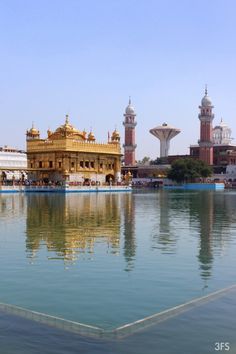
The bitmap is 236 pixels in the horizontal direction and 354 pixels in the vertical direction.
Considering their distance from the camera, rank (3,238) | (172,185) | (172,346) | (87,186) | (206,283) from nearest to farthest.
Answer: (172,346)
(206,283)
(3,238)
(87,186)
(172,185)

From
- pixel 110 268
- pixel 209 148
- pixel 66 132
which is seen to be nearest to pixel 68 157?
pixel 66 132

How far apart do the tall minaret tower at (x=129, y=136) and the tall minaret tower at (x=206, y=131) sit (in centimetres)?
1685

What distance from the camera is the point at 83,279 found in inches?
352

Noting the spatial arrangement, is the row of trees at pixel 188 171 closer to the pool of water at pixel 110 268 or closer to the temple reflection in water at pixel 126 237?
the temple reflection in water at pixel 126 237

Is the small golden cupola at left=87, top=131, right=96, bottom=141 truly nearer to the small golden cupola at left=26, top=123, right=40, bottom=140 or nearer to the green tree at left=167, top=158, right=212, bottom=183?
the small golden cupola at left=26, top=123, right=40, bottom=140

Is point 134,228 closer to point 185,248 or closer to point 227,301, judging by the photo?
point 185,248

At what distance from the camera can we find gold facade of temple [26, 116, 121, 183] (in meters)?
59.5

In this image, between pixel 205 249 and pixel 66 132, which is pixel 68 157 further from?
pixel 205 249

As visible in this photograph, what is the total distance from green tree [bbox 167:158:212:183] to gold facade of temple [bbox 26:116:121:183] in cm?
1722

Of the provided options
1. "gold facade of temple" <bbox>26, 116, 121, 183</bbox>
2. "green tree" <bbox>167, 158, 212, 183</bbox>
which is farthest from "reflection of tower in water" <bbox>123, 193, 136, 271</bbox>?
"green tree" <bbox>167, 158, 212, 183</bbox>

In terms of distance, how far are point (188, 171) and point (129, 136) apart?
3331 centimetres

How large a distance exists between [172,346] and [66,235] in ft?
30.4

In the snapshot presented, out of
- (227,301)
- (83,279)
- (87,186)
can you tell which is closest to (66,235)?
(83,279)

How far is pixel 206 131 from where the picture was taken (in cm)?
9806
